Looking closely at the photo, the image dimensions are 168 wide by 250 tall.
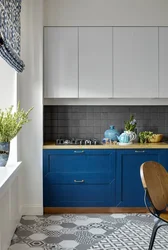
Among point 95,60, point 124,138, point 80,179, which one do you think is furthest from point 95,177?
point 95,60

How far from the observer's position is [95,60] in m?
A: 4.43

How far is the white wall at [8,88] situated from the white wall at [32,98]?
0.13m

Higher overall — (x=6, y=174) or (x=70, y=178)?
(x=6, y=174)

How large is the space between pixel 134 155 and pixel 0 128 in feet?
5.57

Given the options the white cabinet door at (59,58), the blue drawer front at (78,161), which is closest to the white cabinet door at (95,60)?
the white cabinet door at (59,58)

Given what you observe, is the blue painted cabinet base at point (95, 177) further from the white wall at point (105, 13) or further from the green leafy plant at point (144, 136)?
the white wall at point (105, 13)

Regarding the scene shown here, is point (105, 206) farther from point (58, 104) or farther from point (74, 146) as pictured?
point (58, 104)

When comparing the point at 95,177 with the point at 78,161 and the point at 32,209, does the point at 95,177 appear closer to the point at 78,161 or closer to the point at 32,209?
the point at 78,161

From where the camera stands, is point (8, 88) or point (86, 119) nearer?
point (8, 88)

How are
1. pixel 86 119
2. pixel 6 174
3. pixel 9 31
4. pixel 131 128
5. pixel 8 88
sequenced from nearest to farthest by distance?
pixel 6 174 → pixel 9 31 → pixel 8 88 → pixel 131 128 → pixel 86 119

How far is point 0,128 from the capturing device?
3330 millimetres

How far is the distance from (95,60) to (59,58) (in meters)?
0.44

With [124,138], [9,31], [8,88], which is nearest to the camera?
[9,31]

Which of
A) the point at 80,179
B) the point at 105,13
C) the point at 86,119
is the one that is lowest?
the point at 80,179
